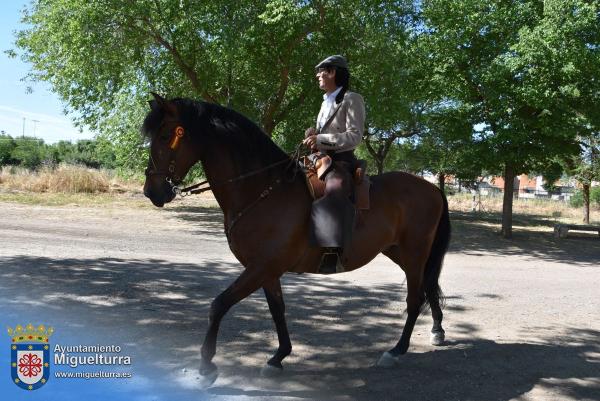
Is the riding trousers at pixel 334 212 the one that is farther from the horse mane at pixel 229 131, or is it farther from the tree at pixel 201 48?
the tree at pixel 201 48

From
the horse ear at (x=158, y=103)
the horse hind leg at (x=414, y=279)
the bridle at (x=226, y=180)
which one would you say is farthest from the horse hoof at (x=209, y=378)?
the horse ear at (x=158, y=103)

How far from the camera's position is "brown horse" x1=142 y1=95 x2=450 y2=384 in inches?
155

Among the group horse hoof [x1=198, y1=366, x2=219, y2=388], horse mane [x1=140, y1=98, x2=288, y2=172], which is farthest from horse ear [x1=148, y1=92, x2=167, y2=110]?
horse hoof [x1=198, y1=366, x2=219, y2=388]

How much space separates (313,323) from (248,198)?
239 centimetres

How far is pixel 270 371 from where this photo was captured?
421 cm

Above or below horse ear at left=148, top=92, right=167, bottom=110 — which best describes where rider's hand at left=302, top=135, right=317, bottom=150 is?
below

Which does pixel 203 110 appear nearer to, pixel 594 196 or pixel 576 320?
pixel 576 320

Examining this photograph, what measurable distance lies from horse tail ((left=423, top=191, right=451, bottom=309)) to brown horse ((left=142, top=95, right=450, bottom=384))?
764 millimetres

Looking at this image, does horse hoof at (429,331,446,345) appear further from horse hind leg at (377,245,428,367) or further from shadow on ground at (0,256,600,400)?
horse hind leg at (377,245,428,367)

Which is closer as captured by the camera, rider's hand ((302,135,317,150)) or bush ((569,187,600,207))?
rider's hand ((302,135,317,150))

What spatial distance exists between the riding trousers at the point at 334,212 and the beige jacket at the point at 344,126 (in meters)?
0.20

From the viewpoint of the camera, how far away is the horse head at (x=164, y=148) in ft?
12.7

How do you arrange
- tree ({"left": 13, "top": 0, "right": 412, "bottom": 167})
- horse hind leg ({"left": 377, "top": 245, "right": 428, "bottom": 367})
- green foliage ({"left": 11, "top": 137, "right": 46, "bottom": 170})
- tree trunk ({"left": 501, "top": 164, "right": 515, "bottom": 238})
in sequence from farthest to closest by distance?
green foliage ({"left": 11, "top": 137, "right": 46, "bottom": 170}) → tree trunk ({"left": 501, "top": 164, "right": 515, "bottom": 238}) → tree ({"left": 13, "top": 0, "right": 412, "bottom": 167}) → horse hind leg ({"left": 377, "top": 245, "right": 428, "bottom": 367})

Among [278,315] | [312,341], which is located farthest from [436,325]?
[278,315]
